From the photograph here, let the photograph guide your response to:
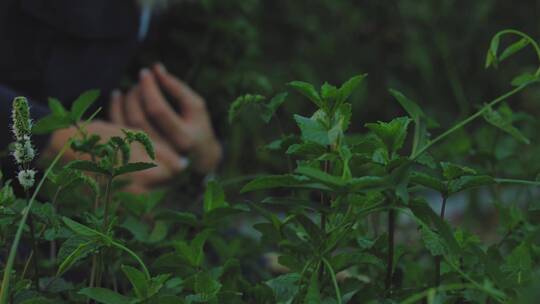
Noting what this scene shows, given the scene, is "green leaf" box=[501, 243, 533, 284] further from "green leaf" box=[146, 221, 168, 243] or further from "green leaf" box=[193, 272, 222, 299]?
"green leaf" box=[146, 221, 168, 243]

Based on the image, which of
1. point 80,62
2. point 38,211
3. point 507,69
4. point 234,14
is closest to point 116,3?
point 80,62

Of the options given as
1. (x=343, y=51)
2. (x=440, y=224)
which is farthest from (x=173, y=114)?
(x=343, y=51)

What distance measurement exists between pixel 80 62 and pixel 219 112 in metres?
0.43

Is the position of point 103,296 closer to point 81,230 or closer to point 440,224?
point 81,230

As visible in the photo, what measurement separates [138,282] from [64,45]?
4.84ft

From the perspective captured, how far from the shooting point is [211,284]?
0.74m

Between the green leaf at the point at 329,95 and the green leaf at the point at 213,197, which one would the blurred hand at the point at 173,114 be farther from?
the green leaf at the point at 329,95

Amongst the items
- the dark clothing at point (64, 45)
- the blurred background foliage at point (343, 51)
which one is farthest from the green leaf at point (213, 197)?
the blurred background foliage at point (343, 51)

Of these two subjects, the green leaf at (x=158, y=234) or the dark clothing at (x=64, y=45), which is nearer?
the green leaf at (x=158, y=234)

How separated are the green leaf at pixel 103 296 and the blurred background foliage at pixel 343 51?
155cm

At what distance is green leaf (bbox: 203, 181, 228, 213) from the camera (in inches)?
35.1

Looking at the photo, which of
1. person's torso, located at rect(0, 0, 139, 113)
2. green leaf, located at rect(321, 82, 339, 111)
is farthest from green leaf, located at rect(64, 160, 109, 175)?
person's torso, located at rect(0, 0, 139, 113)

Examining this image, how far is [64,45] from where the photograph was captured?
6.86 ft

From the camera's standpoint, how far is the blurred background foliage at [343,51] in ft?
7.63
